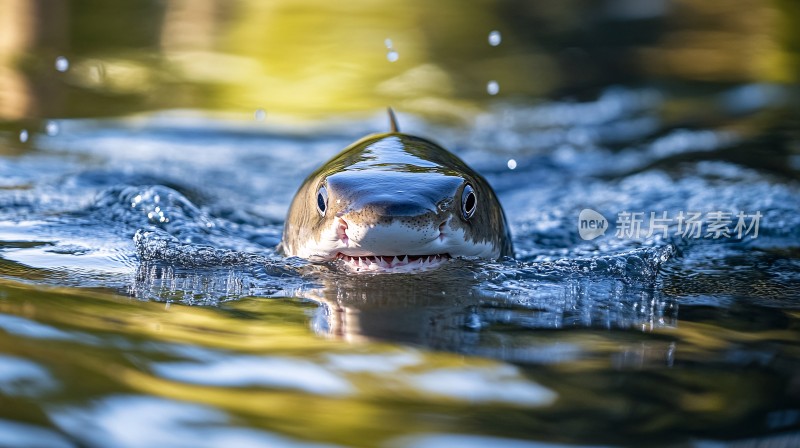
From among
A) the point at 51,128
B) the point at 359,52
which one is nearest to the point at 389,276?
the point at 51,128

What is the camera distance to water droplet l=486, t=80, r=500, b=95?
9.18 meters

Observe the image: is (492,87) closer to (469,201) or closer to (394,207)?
(469,201)

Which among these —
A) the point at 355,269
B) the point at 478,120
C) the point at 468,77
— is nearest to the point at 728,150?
the point at 478,120

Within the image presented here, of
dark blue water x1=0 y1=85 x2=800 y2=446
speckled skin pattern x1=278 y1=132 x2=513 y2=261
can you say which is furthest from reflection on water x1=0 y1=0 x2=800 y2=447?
speckled skin pattern x1=278 y1=132 x2=513 y2=261

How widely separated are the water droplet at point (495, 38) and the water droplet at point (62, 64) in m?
4.32

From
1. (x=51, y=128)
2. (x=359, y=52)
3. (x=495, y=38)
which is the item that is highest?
(x=495, y=38)

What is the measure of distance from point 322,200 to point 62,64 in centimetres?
616

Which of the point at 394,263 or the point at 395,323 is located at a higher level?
the point at 394,263

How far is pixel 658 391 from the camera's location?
8.15 feet

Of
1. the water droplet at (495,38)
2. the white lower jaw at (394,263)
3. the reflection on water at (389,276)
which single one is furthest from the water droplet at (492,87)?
the white lower jaw at (394,263)

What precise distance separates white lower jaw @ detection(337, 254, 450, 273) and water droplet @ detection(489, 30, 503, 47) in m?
7.68

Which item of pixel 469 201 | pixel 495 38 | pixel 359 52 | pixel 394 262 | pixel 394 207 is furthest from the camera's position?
pixel 495 38

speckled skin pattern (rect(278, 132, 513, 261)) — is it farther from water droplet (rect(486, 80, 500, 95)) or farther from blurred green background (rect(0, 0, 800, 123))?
water droplet (rect(486, 80, 500, 95))

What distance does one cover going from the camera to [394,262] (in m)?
3.28
